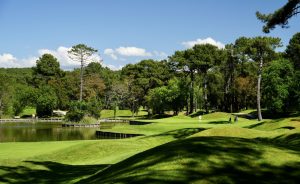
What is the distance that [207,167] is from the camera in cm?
1151

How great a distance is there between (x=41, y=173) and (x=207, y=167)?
11.5 metres

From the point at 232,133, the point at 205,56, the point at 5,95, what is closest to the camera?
the point at 232,133

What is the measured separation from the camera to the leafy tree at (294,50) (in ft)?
293

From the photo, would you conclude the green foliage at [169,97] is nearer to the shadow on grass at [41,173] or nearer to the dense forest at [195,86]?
the dense forest at [195,86]

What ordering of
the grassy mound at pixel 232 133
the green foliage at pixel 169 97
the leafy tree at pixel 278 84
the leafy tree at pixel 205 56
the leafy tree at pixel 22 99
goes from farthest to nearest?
the leafy tree at pixel 22 99
the green foliage at pixel 169 97
the leafy tree at pixel 205 56
the leafy tree at pixel 278 84
the grassy mound at pixel 232 133

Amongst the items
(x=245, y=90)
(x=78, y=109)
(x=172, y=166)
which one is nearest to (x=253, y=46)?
(x=245, y=90)

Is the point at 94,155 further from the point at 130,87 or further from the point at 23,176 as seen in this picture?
the point at 130,87

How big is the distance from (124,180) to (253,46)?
57.0m

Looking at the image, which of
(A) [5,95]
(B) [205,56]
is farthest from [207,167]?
(A) [5,95]

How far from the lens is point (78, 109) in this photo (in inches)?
3465

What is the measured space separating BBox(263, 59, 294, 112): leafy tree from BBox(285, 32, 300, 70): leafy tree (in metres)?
14.3

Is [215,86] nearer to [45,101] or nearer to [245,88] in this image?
[245,88]

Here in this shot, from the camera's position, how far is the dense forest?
72750mm

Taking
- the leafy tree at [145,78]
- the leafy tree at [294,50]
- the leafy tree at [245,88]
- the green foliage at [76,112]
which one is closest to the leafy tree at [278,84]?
the leafy tree at [294,50]
